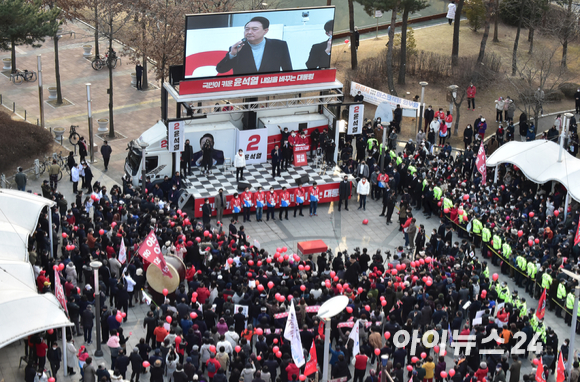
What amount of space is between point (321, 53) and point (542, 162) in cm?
1002

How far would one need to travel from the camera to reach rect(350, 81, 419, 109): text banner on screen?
4033 centimetres

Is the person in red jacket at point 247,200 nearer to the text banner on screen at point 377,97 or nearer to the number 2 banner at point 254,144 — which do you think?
the number 2 banner at point 254,144

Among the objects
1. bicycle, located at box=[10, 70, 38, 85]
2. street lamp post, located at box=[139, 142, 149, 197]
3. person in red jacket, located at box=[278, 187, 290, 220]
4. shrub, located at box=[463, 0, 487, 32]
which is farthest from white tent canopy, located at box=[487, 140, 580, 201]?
bicycle, located at box=[10, 70, 38, 85]

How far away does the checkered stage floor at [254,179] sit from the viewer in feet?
→ 106

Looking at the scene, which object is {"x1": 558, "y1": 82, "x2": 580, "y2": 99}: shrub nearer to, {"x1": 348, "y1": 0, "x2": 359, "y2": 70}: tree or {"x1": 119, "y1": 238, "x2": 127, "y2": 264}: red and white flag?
{"x1": 348, "y1": 0, "x2": 359, "y2": 70}: tree

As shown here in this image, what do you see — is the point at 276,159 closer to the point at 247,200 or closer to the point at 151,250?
the point at 247,200

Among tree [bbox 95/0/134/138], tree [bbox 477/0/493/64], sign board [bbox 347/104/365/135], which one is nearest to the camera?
sign board [bbox 347/104/365/135]

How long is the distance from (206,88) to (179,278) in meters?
10.3

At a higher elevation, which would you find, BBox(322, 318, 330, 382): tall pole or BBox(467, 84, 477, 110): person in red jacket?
BBox(467, 84, 477, 110): person in red jacket

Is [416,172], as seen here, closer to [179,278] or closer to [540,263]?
[540,263]

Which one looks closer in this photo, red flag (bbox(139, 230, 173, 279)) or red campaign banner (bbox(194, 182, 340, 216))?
red flag (bbox(139, 230, 173, 279))

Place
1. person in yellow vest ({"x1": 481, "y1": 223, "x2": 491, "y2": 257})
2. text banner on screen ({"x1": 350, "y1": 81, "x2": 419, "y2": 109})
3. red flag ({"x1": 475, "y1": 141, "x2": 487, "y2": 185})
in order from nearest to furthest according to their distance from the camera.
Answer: person in yellow vest ({"x1": 481, "y1": 223, "x2": 491, "y2": 257}), red flag ({"x1": 475, "y1": 141, "x2": 487, "y2": 185}), text banner on screen ({"x1": 350, "y1": 81, "x2": 419, "y2": 109})

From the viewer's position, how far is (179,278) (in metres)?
24.3

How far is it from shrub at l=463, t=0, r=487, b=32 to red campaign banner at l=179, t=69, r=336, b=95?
20.4 metres
